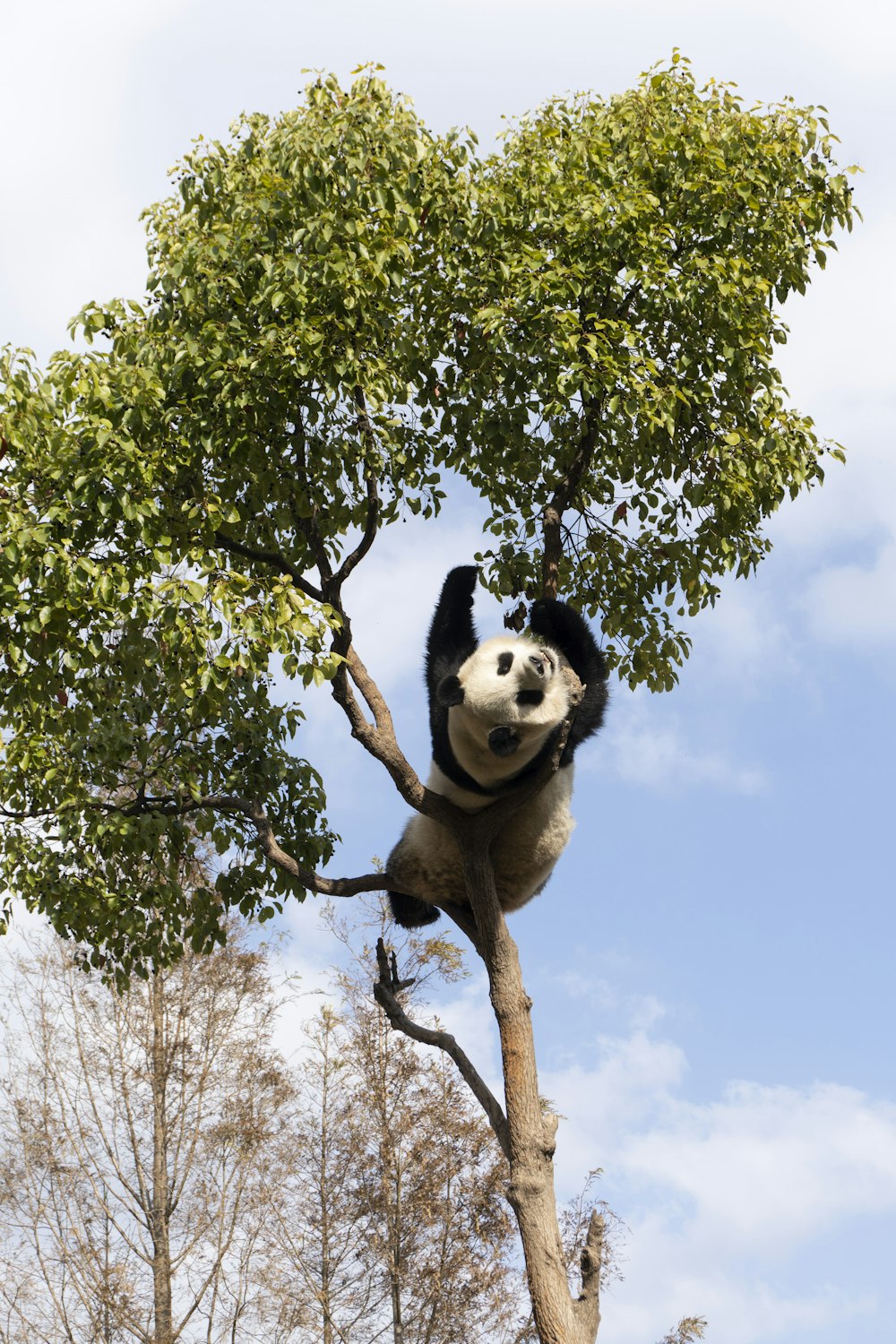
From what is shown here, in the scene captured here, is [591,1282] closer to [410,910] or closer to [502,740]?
[410,910]

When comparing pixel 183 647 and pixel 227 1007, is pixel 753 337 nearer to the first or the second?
pixel 183 647

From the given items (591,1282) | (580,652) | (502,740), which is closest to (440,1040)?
(591,1282)

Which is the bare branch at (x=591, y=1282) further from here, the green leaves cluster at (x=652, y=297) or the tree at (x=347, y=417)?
the green leaves cluster at (x=652, y=297)

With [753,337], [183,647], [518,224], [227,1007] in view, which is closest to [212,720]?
[183,647]

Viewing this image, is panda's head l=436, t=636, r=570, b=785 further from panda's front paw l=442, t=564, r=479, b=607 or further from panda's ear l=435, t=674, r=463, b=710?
panda's front paw l=442, t=564, r=479, b=607

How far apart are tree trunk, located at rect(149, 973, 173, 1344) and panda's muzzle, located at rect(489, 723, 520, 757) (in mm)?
12224

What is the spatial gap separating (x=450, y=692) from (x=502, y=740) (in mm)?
585

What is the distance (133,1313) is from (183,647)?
13.1 meters

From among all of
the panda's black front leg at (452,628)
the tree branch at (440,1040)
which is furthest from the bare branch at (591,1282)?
the panda's black front leg at (452,628)

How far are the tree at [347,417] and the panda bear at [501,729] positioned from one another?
0.28 meters

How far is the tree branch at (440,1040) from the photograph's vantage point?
325 inches

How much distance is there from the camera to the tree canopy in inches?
326

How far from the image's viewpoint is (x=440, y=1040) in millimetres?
8766

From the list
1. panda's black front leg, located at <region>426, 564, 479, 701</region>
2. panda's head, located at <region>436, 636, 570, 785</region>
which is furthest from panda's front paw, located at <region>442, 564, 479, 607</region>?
panda's head, located at <region>436, 636, 570, 785</region>
